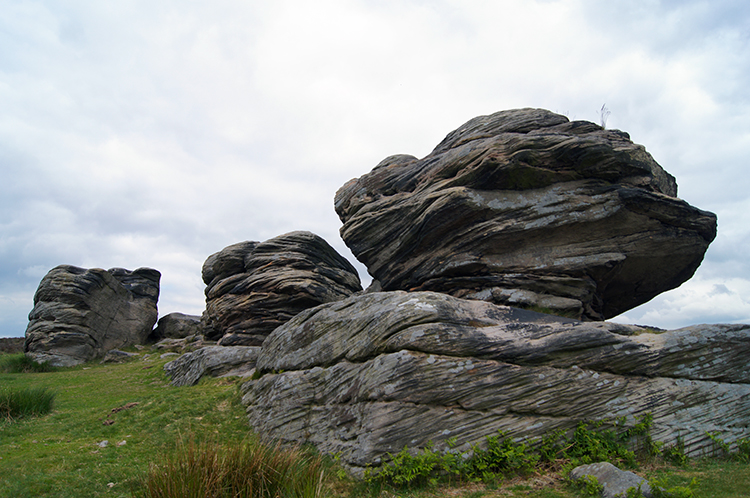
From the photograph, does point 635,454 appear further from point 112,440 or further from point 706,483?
point 112,440

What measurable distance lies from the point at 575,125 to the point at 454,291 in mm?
11528

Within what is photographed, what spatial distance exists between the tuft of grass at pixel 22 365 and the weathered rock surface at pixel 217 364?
56.8 feet

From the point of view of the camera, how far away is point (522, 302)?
61.0ft

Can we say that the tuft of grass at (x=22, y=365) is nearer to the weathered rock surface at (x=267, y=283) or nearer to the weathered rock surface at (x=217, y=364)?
the weathered rock surface at (x=267, y=283)

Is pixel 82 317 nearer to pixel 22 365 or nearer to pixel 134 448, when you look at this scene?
pixel 22 365

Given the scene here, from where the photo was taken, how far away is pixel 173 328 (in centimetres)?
5047

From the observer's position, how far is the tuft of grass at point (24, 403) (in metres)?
17.5

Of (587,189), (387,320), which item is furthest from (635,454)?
(587,189)

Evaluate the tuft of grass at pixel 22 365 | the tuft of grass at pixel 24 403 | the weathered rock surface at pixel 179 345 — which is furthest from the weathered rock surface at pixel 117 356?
the tuft of grass at pixel 24 403

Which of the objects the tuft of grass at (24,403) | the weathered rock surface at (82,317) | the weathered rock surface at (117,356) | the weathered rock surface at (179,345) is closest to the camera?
the tuft of grass at (24,403)

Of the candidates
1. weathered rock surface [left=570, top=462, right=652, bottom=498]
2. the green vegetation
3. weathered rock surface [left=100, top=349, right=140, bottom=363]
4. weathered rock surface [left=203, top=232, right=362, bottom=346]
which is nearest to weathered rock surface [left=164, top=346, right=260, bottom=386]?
weathered rock surface [left=203, top=232, right=362, bottom=346]

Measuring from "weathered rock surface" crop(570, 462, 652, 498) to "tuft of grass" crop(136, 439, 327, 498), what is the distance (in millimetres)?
6981

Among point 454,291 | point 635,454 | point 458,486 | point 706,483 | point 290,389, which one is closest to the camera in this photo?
point 706,483

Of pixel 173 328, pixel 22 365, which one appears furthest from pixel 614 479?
pixel 173 328
